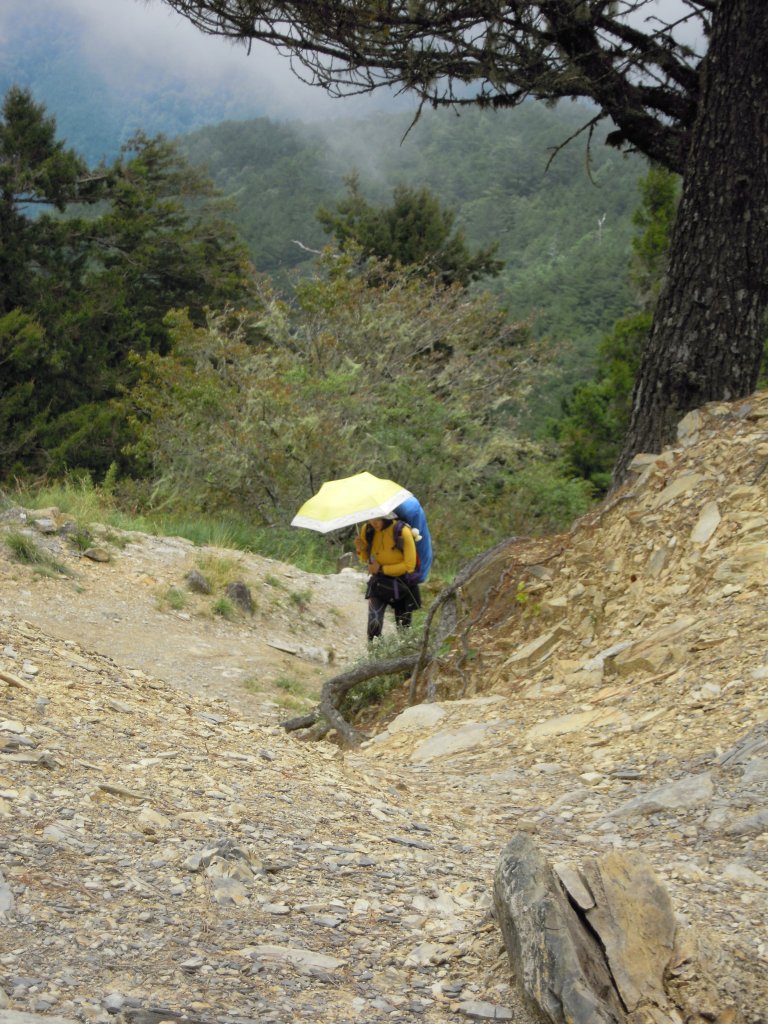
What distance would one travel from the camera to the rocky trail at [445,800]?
8.23 feet

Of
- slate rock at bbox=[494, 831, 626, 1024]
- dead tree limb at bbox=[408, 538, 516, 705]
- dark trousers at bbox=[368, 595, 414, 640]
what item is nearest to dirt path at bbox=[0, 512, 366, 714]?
dark trousers at bbox=[368, 595, 414, 640]

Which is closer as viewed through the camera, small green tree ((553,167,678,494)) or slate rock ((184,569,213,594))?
slate rock ((184,569,213,594))

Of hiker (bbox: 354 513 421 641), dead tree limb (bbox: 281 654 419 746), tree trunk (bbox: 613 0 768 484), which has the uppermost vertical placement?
tree trunk (bbox: 613 0 768 484)

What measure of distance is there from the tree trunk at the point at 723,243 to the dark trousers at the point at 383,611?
257cm

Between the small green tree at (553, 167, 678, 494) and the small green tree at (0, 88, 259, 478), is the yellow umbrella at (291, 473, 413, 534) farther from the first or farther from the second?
the small green tree at (0, 88, 259, 478)

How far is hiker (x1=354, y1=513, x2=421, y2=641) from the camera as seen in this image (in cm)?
807

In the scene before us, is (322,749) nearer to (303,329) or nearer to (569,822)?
(569,822)

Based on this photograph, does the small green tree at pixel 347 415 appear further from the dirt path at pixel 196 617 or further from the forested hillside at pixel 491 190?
Result: the forested hillside at pixel 491 190

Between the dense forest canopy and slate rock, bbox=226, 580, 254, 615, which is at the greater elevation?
the dense forest canopy

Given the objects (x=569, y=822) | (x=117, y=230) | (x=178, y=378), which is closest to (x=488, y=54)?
(x=569, y=822)

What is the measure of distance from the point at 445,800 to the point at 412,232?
29.5 meters

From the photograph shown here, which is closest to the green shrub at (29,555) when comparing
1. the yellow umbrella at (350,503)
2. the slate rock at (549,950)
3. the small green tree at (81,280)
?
the yellow umbrella at (350,503)

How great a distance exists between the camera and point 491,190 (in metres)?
79.3

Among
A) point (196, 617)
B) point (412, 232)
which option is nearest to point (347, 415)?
point (196, 617)
